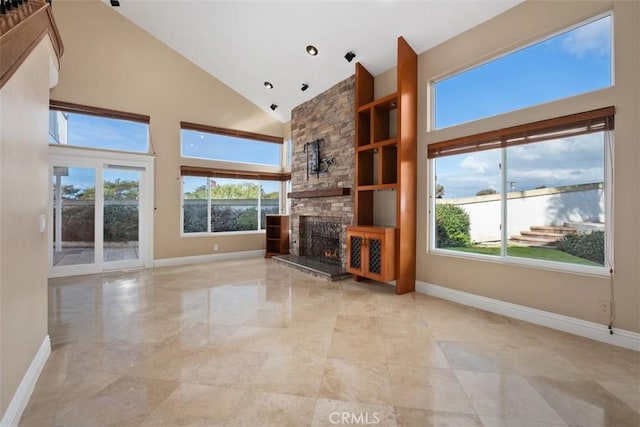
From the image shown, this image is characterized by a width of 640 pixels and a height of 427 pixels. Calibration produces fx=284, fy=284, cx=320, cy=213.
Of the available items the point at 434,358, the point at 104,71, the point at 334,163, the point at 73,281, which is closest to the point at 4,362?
the point at 434,358

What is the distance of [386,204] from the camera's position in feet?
15.9

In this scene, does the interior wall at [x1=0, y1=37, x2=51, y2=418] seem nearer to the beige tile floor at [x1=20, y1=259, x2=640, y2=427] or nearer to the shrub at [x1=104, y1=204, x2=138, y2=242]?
the beige tile floor at [x1=20, y1=259, x2=640, y2=427]

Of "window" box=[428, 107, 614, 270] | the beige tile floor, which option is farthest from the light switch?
"window" box=[428, 107, 614, 270]

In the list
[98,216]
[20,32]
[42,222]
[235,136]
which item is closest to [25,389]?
[42,222]

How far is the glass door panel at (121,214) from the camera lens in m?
5.53

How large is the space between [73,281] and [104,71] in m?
3.86

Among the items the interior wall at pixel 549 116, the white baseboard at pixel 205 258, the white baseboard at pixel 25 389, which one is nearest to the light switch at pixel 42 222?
the white baseboard at pixel 25 389

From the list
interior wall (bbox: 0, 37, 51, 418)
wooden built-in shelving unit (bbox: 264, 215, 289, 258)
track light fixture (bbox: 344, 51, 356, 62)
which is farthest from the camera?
wooden built-in shelving unit (bbox: 264, 215, 289, 258)

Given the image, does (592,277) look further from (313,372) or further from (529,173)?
(313,372)

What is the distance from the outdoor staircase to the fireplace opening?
115 inches

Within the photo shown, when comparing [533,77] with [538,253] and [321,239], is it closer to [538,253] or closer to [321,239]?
[538,253]

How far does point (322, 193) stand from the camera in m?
5.64

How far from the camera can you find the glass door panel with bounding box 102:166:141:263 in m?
5.53

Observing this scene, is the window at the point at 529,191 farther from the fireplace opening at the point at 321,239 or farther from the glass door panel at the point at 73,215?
the glass door panel at the point at 73,215
